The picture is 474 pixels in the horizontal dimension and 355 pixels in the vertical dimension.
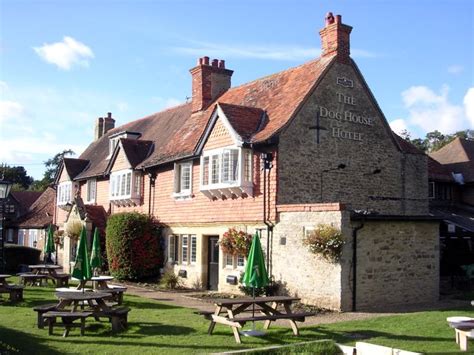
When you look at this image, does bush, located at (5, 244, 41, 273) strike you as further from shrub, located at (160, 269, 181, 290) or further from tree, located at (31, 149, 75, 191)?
tree, located at (31, 149, 75, 191)

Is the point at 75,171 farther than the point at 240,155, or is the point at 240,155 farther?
the point at 75,171

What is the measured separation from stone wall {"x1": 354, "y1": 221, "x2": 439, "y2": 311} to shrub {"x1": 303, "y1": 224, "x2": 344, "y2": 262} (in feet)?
2.79

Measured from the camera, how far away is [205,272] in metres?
23.4

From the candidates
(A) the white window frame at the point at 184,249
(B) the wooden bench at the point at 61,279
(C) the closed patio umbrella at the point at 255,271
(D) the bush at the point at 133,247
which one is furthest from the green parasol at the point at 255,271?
(D) the bush at the point at 133,247

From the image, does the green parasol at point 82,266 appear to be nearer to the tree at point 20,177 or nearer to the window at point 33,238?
the window at point 33,238

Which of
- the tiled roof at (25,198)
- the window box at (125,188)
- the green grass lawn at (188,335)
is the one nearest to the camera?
the green grass lawn at (188,335)

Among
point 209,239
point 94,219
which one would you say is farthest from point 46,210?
point 209,239

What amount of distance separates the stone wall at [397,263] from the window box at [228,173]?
5049 millimetres

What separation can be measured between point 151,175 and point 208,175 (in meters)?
5.91

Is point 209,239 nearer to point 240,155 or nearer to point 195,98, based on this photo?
point 240,155

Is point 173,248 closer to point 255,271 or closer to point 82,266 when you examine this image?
point 82,266

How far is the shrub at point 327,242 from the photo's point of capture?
16.6 meters

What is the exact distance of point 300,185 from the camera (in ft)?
66.7

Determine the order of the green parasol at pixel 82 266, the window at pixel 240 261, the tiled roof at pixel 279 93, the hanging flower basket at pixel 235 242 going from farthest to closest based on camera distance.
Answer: the window at pixel 240 261 < the tiled roof at pixel 279 93 < the hanging flower basket at pixel 235 242 < the green parasol at pixel 82 266
